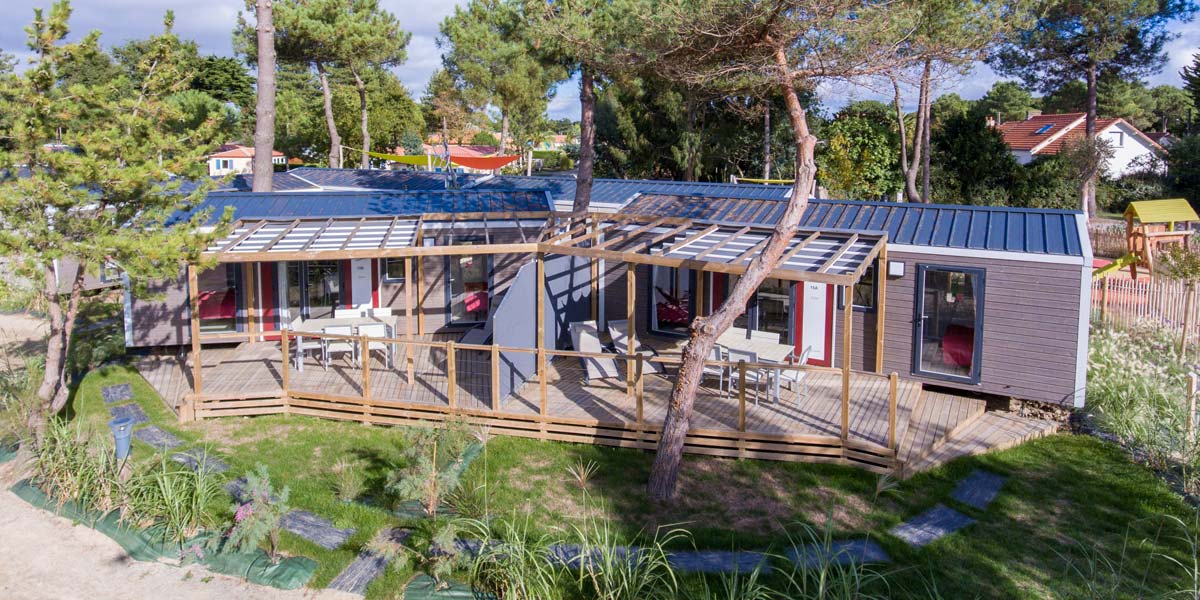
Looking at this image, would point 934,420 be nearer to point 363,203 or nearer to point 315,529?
point 315,529

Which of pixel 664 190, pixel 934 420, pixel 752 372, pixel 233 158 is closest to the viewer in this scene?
pixel 934 420

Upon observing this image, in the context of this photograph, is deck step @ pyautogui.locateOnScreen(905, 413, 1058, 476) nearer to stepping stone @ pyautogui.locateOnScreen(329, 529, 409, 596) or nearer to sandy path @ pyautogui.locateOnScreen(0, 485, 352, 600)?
stepping stone @ pyautogui.locateOnScreen(329, 529, 409, 596)

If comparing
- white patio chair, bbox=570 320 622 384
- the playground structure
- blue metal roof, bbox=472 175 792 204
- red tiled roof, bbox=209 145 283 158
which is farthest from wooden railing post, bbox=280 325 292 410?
red tiled roof, bbox=209 145 283 158

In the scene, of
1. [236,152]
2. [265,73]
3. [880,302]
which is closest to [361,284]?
[265,73]

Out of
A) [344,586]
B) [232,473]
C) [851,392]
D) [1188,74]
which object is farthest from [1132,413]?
[1188,74]

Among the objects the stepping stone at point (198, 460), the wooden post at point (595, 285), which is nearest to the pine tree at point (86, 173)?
the stepping stone at point (198, 460)

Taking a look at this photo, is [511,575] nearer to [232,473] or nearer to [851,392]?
[232,473]

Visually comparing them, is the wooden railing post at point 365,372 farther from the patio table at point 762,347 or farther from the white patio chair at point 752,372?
the white patio chair at point 752,372
